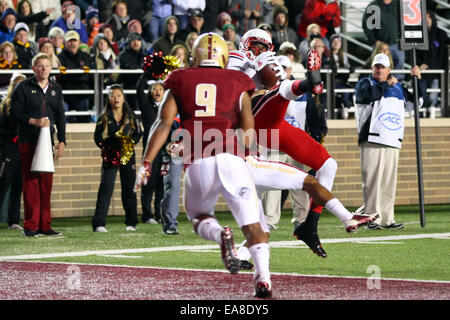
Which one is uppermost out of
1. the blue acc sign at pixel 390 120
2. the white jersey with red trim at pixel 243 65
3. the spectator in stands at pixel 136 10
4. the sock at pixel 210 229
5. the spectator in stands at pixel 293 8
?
the spectator in stands at pixel 293 8

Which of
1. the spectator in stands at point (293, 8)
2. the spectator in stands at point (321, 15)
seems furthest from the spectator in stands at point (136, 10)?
the spectator in stands at point (293, 8)

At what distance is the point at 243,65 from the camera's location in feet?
31.4

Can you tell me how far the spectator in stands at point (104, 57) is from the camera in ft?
54.6

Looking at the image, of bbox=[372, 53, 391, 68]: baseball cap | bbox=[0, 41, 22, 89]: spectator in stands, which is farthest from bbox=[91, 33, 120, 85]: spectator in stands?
bbox=[372, 53, 391, 68]: baseball cap

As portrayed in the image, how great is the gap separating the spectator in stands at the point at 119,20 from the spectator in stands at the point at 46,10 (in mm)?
874

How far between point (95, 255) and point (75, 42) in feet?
19.8

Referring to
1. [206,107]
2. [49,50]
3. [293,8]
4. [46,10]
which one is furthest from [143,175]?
[293,8]

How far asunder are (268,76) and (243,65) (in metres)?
0.38

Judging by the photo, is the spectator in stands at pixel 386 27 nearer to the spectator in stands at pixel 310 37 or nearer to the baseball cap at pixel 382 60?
the spectator in stands at pixel 310 37

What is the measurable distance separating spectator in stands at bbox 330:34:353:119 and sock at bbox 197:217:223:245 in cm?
1025

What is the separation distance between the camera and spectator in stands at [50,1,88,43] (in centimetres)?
1742

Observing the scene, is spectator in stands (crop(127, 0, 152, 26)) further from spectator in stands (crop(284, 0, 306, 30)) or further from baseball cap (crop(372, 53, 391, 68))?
baseball cap (crop(372, 53, 391, 68))

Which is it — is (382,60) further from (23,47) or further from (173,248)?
(23,47)
